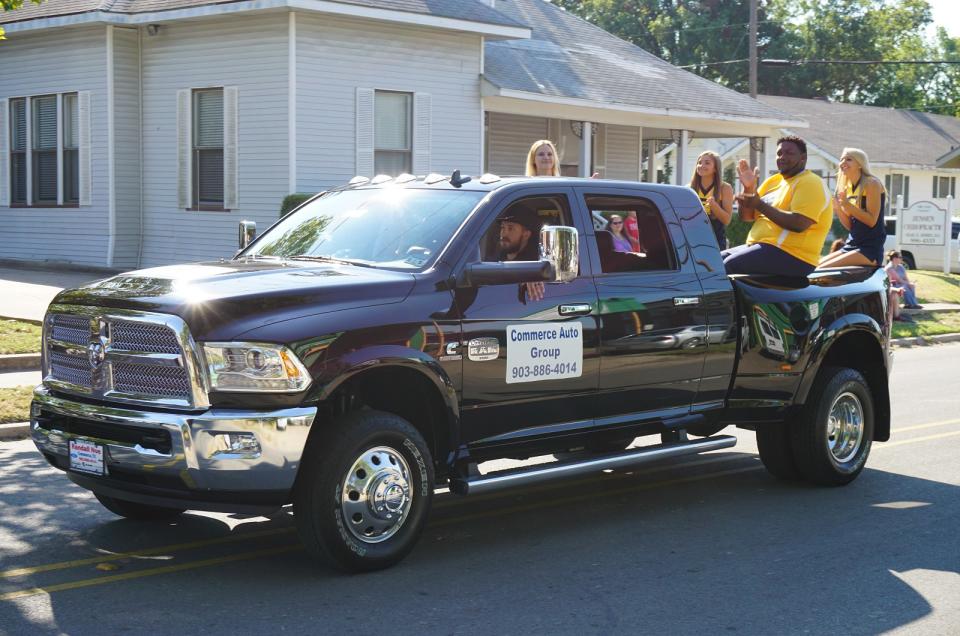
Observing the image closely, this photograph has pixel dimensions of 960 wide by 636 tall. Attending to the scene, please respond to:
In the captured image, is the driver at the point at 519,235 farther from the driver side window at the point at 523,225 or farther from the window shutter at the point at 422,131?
the window shutter at the point at 422,131

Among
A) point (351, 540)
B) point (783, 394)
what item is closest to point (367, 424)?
point (351, 540)

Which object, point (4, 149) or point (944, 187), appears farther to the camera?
point (944, 187)

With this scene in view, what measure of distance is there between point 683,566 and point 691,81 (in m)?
24.3

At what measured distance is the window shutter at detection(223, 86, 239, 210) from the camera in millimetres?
20750

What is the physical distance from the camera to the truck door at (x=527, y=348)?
6434 mm

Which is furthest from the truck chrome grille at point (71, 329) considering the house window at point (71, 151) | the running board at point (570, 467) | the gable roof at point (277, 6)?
the house window at point (71, 151)

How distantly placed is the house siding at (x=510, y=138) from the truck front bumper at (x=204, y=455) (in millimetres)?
21361

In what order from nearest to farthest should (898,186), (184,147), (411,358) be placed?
(411,358) < (184,147) < (898,186)

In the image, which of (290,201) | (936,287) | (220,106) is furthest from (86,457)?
(936,287)

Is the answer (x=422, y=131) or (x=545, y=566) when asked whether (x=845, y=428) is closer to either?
(x=545, y=566)

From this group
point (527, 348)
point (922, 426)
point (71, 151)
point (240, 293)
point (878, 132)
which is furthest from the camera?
point (878, 132)

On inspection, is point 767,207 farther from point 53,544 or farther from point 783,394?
point 53,544

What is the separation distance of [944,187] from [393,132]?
119 feet

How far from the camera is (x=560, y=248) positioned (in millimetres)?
6371
